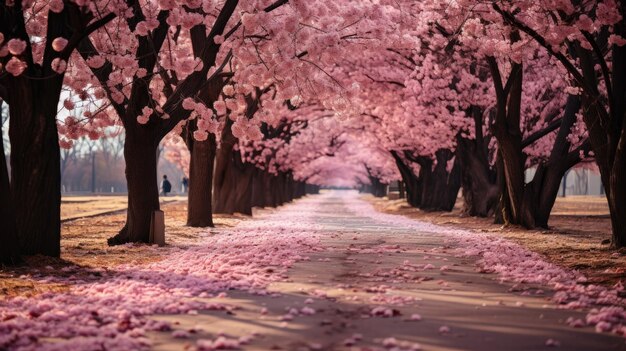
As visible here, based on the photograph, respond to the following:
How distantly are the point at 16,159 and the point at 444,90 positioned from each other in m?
21.4

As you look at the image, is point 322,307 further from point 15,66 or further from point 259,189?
point 259,189

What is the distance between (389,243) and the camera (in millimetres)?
16859

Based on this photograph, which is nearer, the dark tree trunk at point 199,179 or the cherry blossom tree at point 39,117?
the cherry blossom tree at point 39,117

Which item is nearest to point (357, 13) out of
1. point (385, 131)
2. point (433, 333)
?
point (433, 333)

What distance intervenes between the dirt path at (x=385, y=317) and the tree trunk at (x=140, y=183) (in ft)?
20.2

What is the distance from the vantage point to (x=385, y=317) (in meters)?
7.23

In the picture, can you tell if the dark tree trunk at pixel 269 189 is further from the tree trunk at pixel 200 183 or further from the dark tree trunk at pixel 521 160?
the dark tree trunk at pixel 521 160

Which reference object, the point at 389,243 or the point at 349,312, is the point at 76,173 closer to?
the point at 389,243

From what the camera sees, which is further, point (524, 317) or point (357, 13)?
point (357, 13)

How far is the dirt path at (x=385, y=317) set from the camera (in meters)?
6.05

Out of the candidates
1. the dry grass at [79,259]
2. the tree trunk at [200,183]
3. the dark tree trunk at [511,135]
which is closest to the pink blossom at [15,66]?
the dry grass at [79,259]

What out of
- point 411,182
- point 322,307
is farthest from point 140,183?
point 411,182

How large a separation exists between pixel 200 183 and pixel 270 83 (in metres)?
5.64

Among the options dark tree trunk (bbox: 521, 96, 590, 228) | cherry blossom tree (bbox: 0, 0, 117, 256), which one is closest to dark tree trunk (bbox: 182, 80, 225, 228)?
dark tree trunk (bbox: 521, 96, 590, 228)
